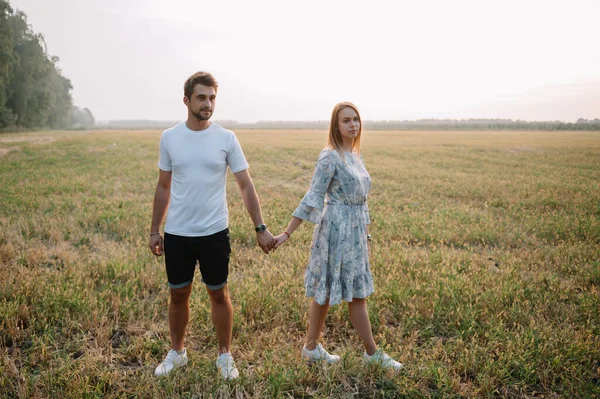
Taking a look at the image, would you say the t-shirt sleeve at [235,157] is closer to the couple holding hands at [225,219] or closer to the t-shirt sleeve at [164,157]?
the couple holding hands at [225,219]

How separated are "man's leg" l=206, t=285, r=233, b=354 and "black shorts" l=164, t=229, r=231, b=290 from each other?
0.36ft

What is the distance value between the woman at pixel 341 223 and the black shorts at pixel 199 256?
521 mm

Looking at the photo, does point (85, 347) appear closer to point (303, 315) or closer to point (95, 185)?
point (303, 315)

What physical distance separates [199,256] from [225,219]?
0.39m

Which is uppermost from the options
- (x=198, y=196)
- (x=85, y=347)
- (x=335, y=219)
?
(x=198, y=196)

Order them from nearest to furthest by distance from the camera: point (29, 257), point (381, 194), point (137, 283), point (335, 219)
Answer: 1. point (335, 219)
2. point (137, 283)
3. point (29, 257)
4. point (381, 194)

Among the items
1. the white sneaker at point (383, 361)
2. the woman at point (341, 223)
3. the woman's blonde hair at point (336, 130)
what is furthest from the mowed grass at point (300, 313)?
the woman's blonde hair at point (336, 130)

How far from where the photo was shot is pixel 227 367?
339 cm

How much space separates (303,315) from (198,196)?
7.03 feet

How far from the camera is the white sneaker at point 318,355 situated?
11.9 feet

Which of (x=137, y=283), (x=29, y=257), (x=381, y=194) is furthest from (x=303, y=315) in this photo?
(x=381, y=194)

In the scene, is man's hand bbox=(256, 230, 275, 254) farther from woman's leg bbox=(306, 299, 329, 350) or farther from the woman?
woman's leg bbox=(306, 299, 329, 350)

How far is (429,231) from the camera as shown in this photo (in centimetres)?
812

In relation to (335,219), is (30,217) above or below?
below
